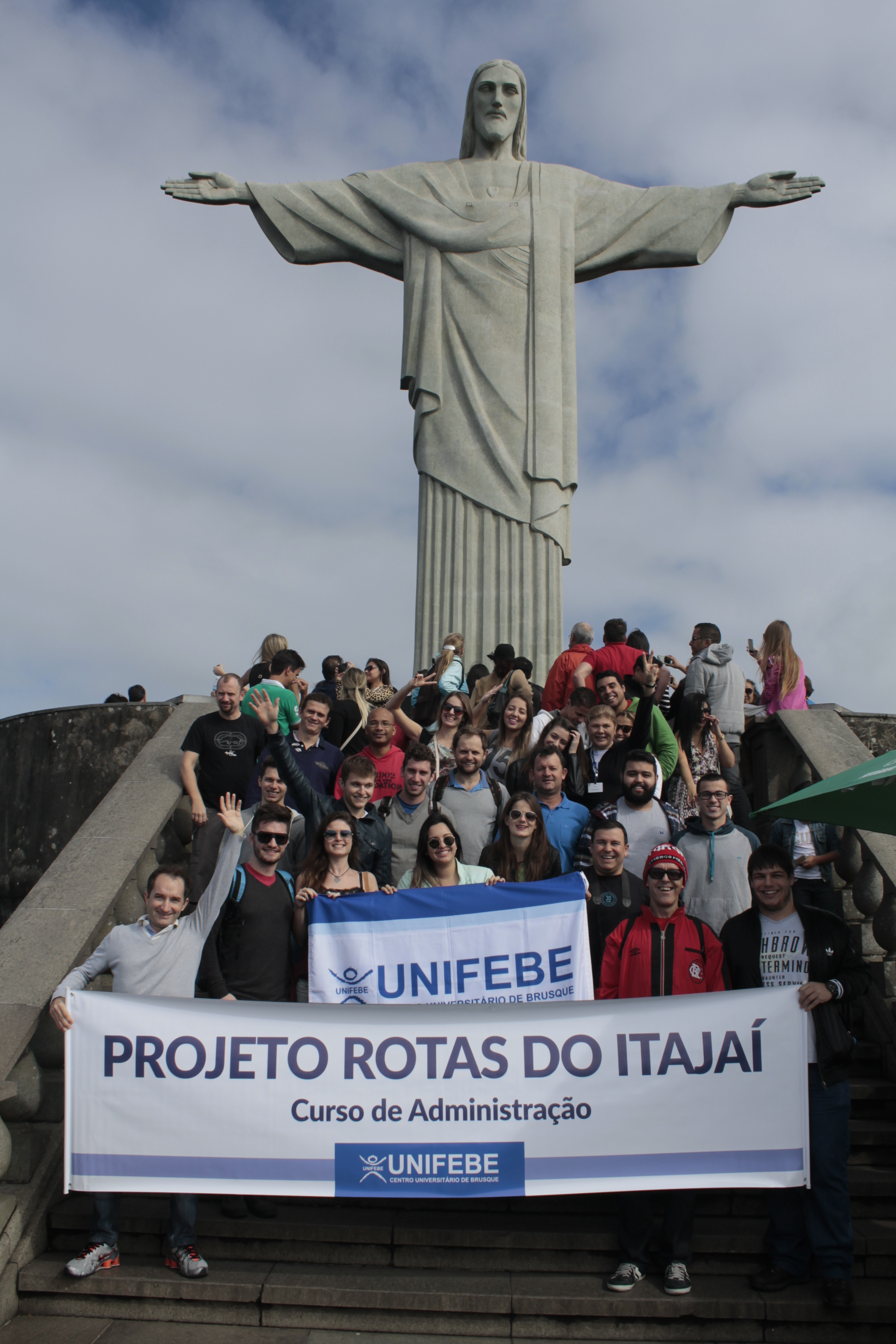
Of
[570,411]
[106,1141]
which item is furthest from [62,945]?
[570,411]

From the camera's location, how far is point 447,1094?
4723mm

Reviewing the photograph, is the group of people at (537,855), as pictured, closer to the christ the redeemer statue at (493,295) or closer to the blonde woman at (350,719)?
the blonde woman at (350,719)

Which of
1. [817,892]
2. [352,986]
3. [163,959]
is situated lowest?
[352,986]

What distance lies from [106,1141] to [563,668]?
207 inches

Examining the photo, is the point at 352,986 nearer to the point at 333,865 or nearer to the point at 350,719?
the point at 333,865

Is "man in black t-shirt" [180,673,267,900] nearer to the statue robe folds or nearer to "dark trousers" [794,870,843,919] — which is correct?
"dark trousers" [794,870,843,919]

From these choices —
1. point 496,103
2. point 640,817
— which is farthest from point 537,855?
point 496,103

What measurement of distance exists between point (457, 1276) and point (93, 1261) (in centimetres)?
147

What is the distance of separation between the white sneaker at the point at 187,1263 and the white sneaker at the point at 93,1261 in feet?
0.73

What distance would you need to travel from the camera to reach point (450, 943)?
17.3ft

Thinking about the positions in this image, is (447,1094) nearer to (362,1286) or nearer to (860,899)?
(362,1286)

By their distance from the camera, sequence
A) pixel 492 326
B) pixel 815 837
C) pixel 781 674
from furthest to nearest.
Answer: pixel 492 326
pixel 781 674
pixel 815 837

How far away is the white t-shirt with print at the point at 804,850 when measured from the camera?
6.29 m

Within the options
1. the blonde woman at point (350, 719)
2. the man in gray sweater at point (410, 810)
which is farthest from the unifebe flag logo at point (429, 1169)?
the blonde woman at point (350, 719)
